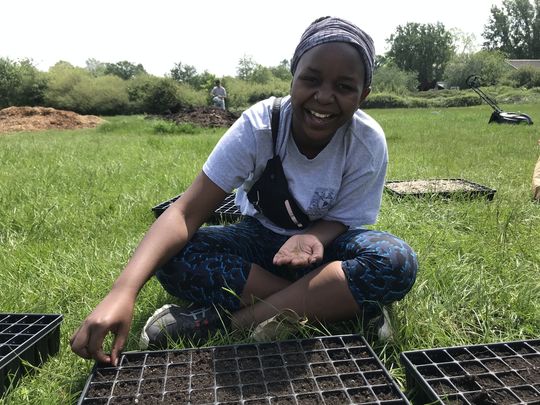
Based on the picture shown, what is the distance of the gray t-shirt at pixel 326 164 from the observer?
173 cm

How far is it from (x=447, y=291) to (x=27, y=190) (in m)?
3.14

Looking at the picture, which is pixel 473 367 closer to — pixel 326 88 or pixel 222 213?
pixel 326 88

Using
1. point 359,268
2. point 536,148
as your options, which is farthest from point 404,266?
point 536,148

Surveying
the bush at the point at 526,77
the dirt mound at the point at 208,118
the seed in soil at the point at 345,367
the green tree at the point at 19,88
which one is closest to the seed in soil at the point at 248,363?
the seed in soil at the point at 345,367

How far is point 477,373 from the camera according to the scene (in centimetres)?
129

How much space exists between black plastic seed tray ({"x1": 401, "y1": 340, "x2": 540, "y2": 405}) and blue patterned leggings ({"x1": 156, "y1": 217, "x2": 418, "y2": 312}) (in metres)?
0.26

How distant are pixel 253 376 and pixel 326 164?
34.0 inches

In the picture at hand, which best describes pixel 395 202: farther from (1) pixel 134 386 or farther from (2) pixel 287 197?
(1) pixel 134 386

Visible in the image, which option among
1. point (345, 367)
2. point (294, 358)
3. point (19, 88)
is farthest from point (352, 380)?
point (19, 88)

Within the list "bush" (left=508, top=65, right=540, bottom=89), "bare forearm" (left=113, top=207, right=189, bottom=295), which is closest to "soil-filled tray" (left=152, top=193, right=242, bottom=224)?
"bare forearm" (left=113, top=207, right=189, bottom=295)

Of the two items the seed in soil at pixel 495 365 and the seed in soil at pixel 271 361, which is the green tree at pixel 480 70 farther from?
the seed in soil at pixel 271 361

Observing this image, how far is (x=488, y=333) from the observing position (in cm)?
162

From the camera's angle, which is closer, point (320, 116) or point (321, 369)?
point (321, 369)

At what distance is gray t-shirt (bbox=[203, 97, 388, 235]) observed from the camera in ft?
5.67
